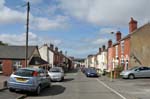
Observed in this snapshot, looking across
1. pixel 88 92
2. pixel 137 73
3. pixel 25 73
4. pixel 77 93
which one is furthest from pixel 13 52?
pixel 25 73

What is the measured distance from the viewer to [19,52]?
57781 mm

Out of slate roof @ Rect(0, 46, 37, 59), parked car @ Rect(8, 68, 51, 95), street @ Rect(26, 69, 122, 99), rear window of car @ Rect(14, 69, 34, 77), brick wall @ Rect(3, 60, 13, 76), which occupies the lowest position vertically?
street @ Rect(26, 69, 122, 99)

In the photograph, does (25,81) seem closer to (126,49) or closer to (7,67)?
(7,67)

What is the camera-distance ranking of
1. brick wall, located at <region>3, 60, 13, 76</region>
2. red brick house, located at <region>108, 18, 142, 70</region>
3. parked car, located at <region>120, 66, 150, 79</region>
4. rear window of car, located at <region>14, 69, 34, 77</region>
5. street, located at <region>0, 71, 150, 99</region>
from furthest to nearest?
brick wall, located at <region>3, 60, 13, 76</region>
red brick house, located at <region>108, 18, 142, 70</region>
parked car, located at <region>120, 66, 150, 79</region>
rear window of car, located at <region>14, 69, 34, 77</region>
street, located at <region>0, 71, 150, 99</region>

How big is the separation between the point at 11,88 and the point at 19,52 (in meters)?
37.5

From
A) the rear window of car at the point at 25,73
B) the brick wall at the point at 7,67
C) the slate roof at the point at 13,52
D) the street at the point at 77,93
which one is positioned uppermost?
the slate roof at the point at 13,52

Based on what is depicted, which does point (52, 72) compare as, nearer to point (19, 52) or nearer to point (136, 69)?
point (136, 69)

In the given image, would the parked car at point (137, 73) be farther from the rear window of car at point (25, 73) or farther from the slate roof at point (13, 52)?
the rear window of car at point (25, 73)

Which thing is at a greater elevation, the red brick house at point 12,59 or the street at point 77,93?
the red brick house at point 12,59

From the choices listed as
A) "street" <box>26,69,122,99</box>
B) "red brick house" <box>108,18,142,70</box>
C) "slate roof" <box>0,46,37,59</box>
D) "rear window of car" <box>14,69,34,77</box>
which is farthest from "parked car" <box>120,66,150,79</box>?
Result: "rear window of car" <box>14,69,34,77</box>

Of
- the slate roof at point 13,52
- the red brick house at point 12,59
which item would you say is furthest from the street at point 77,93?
the slate roof at point 13,52

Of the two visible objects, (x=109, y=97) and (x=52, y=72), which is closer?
(x=109, y=97)

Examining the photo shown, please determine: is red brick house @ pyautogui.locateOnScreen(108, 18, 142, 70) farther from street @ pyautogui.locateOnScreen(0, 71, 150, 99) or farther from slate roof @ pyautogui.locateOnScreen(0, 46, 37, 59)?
street @ pyautogui.locateOnScreen(0, 71, 150, 99)

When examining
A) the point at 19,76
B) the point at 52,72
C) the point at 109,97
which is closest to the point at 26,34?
the point at 52,72
